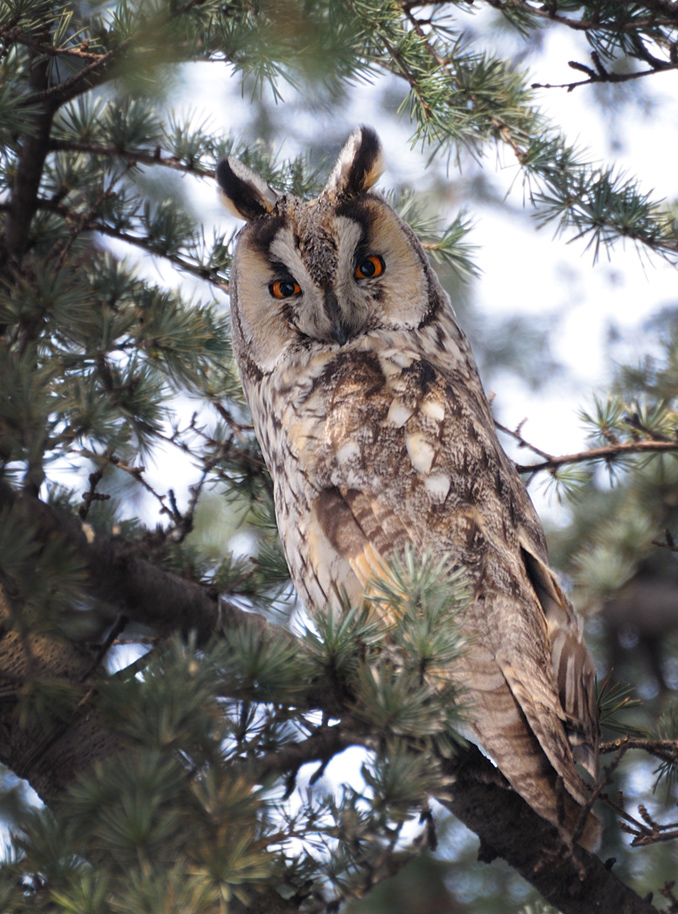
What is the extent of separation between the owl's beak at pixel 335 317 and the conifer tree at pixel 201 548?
28 centimetres

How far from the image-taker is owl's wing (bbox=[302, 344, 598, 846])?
1.31m

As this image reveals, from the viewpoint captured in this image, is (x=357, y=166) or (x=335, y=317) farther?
(x=357, y=166)

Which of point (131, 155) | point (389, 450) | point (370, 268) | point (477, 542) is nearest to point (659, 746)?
point (477, 542)

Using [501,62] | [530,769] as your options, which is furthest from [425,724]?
[501,62]

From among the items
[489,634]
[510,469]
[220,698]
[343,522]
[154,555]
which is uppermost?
[510,469]

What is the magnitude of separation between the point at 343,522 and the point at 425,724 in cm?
63

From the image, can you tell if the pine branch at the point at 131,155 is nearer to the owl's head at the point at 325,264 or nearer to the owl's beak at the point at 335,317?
the owl's head at the point at 325,264

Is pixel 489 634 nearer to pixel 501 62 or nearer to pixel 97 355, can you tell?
pixel 97 355

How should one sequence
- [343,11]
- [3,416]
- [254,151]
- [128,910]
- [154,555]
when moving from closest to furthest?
[128,910] → [3,416] → [343,11] → [154,555] → [254,151]

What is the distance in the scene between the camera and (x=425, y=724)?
905mm

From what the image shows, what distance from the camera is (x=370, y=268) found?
69.7 inches

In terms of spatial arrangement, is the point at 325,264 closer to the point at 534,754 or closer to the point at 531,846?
the point at 534,754

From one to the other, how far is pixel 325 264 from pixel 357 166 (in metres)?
0.33

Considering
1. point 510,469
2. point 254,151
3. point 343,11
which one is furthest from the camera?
point 254,151
